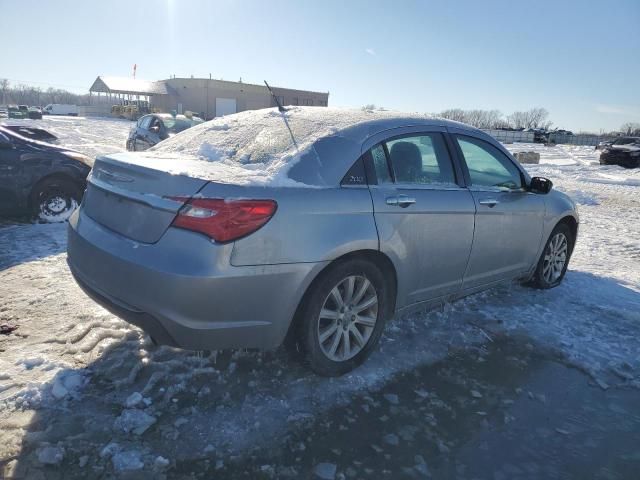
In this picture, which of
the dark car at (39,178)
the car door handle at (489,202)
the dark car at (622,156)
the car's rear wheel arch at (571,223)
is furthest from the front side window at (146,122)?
the dark car at (622,156)

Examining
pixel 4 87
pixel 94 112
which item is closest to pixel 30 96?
pixel 4 87

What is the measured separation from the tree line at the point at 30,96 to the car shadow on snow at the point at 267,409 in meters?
116

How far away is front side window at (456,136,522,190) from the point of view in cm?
379

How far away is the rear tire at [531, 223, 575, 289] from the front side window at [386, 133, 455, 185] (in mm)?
1861

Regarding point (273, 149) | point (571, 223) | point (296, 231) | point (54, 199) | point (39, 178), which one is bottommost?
point (54, 199)

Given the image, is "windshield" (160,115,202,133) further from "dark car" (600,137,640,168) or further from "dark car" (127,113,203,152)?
"dark car" (600,137,640,168)

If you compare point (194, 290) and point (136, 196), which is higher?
point (136, 196)

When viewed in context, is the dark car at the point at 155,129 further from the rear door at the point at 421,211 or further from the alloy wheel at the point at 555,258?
the rear door at the point at 421,211

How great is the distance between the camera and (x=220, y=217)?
7.88 feet

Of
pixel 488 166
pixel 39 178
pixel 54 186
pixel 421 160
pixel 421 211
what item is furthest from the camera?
pixel 54 186

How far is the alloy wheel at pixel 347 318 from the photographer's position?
2.93 m

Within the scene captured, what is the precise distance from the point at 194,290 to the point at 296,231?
2.04ft

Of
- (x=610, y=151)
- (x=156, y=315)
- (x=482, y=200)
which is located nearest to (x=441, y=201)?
(x=482, y=200)

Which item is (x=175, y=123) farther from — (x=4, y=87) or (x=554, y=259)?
(x=4, y=87)
